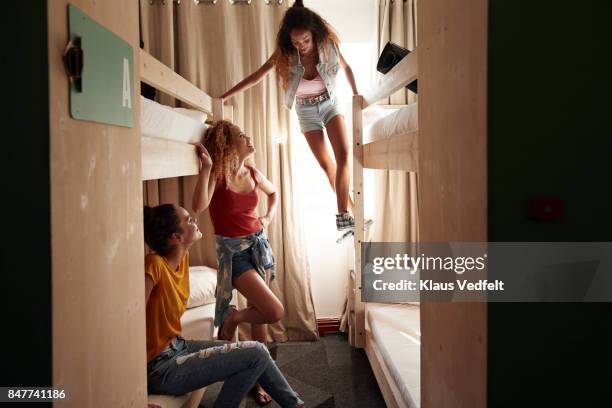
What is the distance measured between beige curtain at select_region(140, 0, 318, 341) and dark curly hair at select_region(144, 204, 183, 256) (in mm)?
1466

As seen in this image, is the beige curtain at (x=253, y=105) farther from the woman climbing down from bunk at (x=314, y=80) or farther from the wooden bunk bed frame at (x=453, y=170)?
the wooden bunk bed frame at (x=453, y=170)

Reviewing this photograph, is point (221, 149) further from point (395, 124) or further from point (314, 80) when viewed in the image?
point (395, 124)

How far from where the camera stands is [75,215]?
36.9 inches

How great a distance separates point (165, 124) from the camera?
73.1 inches

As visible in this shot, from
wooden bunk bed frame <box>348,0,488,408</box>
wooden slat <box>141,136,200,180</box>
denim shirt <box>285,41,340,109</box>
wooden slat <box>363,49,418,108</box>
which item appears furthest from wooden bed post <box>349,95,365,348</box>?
wooden bunk bed frame <box>348,0,488,408</box>

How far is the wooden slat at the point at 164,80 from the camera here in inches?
63.5

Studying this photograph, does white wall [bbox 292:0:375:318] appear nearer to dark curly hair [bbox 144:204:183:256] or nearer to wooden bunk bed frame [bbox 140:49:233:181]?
wooden bunk bed frame [bbox 140:49:233:181]

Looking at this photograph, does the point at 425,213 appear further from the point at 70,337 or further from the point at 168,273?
the point at 168,273

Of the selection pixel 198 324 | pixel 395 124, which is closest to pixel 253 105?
pixel 198 324

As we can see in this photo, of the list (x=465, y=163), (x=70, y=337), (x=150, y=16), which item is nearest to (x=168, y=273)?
(x=70, y=337)

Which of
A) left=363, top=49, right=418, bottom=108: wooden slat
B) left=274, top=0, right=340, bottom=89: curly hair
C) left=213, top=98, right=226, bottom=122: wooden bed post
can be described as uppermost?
left=274, top=0, right=340, bottom=89: curly hair

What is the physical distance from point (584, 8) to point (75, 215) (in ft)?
3.18

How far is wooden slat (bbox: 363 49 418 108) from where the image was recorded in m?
1.64

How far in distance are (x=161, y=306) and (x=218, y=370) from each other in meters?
0.32
